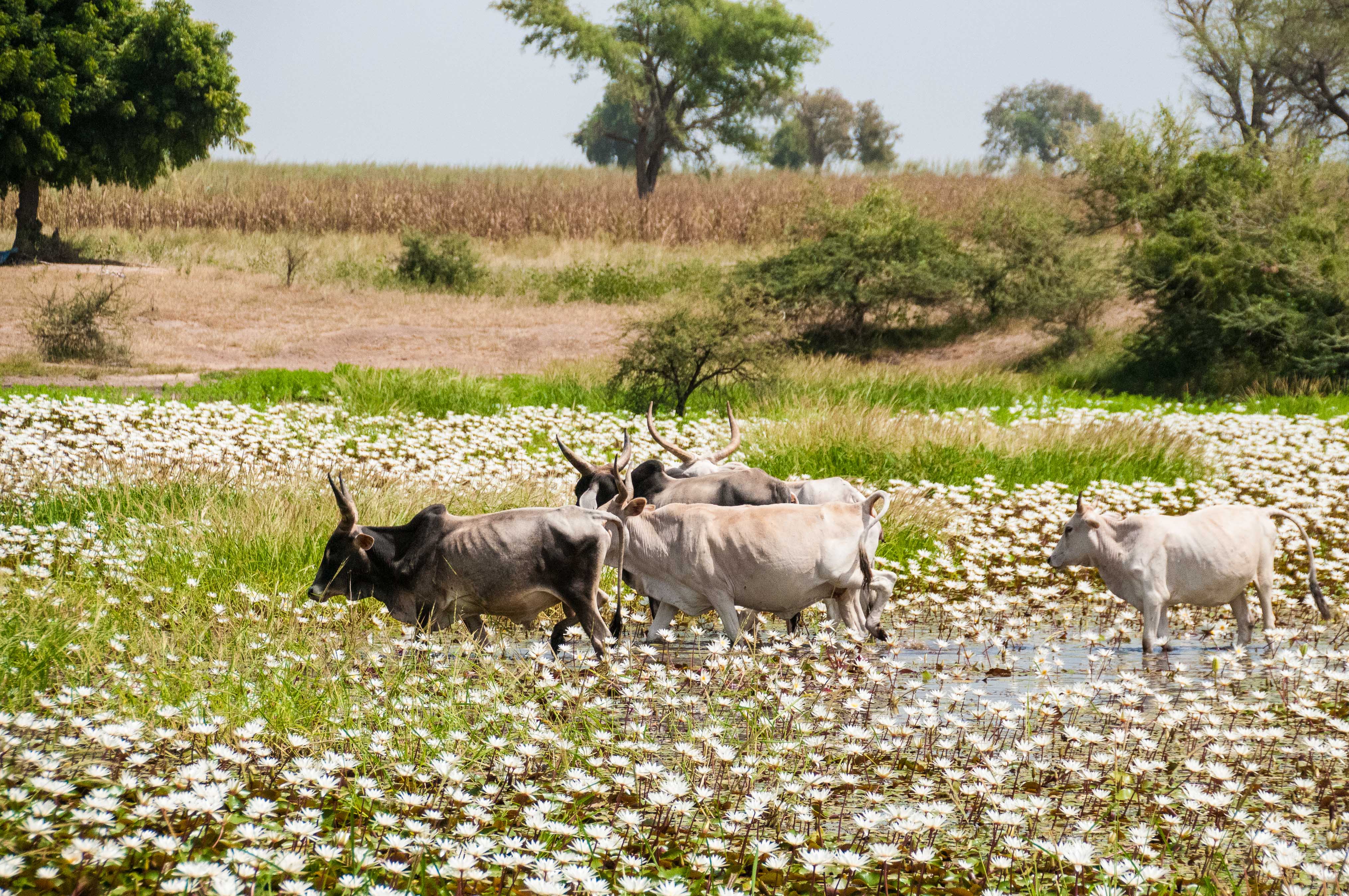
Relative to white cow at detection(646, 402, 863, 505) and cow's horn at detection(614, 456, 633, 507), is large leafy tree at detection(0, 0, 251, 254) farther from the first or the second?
cow's horn at detection(614, 456, 633, 507)

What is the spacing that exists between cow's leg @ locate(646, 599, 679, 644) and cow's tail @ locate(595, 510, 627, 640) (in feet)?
0.56

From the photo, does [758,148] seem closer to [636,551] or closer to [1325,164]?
[1325,164]

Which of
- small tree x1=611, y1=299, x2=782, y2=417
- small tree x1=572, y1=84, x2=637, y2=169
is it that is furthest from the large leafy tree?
small tree x1=572, y1=84, x2=637, y2=169

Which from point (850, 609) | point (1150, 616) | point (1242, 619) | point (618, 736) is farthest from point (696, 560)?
point (1242, 619)

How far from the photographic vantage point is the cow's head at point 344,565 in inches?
235

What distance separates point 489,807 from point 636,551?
261 cm

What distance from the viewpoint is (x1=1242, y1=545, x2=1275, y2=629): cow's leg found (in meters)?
6.62

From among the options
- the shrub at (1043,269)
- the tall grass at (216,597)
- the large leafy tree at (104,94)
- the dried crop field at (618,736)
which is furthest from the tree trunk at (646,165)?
the dried crop field at (618,736)

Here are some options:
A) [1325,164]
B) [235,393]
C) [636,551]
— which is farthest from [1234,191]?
[636,551]

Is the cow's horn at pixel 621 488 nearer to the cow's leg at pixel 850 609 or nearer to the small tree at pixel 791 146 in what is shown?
the cow's leg at pixel 850 609

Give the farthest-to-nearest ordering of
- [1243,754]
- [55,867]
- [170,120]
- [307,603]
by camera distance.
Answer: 1. [170,120]
2. [307,603]
3. [1243,754]
4. [55,867]

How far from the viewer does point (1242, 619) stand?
672 cm

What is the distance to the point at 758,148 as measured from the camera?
47.7 metres

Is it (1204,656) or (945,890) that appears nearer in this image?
(945,890)
